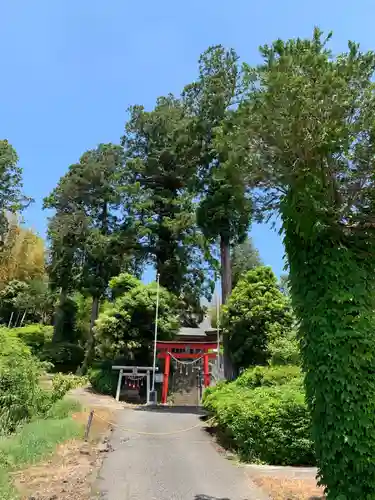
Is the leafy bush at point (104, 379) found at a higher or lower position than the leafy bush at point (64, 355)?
lower

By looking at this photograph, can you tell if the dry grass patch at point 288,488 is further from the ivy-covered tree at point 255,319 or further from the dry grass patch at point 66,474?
the ivy-covered tree at point 255,319

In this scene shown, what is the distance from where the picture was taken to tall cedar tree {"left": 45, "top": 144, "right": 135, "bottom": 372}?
26.3 meters

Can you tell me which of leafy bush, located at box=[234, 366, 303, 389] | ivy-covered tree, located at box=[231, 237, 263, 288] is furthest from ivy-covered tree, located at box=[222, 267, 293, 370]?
ivy-covered tree, located at box=[231, 237, 263, 288]

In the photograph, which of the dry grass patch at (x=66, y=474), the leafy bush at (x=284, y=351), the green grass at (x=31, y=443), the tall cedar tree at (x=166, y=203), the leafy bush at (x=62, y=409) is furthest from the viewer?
the tall cedar tree at (x=166, y=203)

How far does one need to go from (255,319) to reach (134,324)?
8.70 meters

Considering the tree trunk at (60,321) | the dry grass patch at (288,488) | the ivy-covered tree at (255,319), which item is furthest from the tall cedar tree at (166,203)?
the dry grass patch at (288,488)

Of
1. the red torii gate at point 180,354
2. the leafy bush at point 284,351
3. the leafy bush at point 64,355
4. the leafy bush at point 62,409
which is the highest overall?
the leafy bush at point 64,355

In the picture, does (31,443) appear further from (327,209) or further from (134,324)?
(134,324)

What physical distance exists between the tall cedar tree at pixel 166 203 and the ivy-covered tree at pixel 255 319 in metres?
9.78

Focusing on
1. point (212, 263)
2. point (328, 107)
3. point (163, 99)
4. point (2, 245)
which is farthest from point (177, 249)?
point (328, 107)

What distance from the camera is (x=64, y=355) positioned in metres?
27.5

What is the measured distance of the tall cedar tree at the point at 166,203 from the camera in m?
25.6

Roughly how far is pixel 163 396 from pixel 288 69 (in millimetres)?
18874

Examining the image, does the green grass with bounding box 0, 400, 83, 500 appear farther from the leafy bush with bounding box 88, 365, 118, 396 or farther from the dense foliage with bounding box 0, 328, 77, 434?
the leafy bush with bounding box 88, 365, 118, 396
